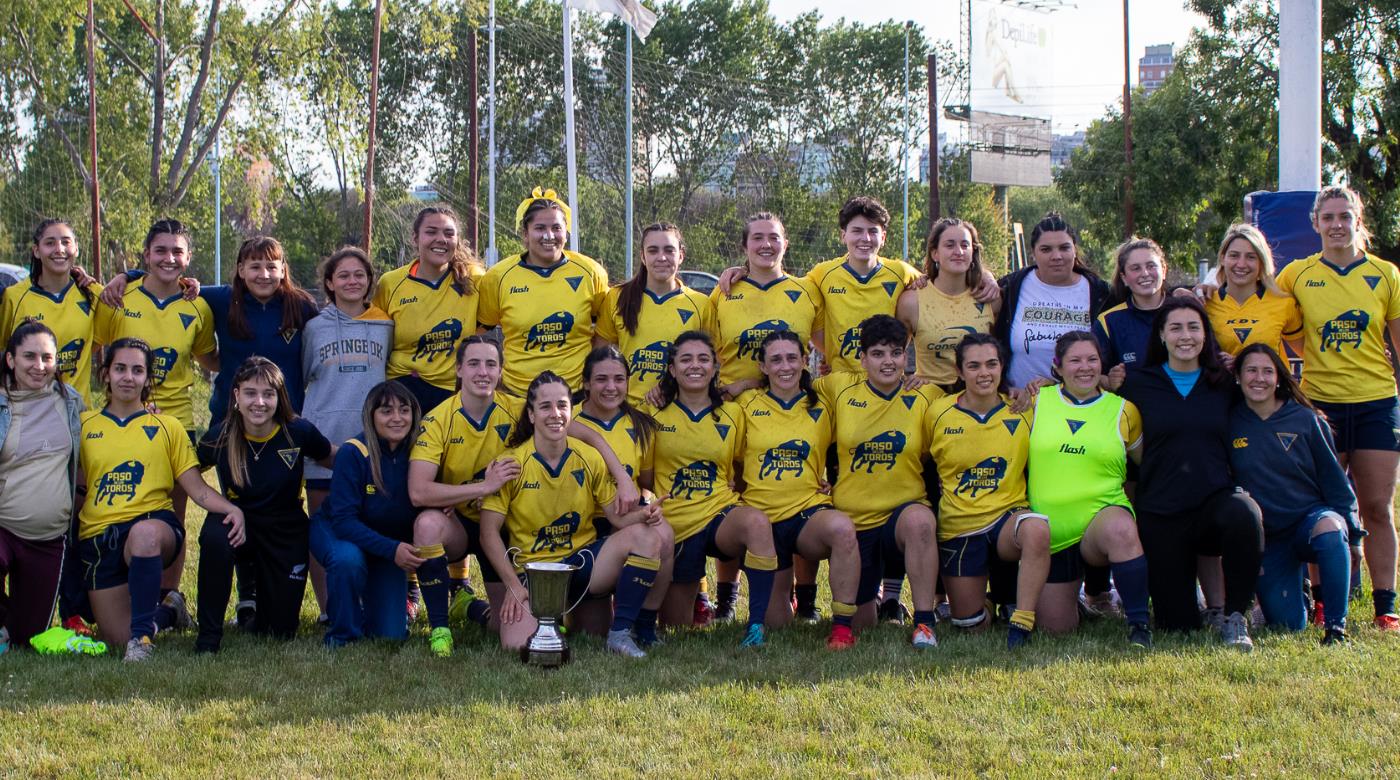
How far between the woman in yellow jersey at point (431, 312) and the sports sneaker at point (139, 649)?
146 cm

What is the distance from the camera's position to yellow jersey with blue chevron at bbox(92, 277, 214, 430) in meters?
5.35

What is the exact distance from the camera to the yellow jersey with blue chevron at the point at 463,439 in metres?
4.91

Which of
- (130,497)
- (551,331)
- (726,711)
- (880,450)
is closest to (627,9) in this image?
(551,331)

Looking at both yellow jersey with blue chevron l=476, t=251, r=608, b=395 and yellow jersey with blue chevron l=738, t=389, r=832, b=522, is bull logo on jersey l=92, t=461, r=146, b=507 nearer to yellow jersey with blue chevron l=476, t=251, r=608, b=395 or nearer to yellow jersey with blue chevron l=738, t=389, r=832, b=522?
yellow jersey with blue chevron l=476, t=251, r=608, b=395

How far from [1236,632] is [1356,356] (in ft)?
4.64

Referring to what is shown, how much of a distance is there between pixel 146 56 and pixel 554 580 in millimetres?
21788

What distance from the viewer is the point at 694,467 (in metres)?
5.07

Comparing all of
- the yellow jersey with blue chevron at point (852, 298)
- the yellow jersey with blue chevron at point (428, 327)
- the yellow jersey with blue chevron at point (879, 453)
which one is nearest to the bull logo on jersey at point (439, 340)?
the yellow jersey with blue chevron at point (428, 327)

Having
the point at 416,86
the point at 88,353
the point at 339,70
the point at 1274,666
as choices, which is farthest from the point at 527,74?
the point at 1274,666

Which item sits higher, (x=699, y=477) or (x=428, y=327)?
(x=428, y=327)

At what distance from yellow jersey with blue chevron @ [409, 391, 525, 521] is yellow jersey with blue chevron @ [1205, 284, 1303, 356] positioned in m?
3.01

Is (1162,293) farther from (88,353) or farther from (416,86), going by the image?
(416,86)

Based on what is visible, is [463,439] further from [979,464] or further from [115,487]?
[979,464]

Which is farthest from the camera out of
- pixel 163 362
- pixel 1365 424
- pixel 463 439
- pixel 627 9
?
pixel 627 9
